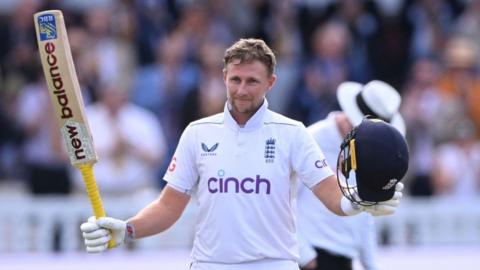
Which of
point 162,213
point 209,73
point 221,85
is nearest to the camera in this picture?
point 162,213

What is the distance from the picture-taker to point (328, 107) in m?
12.4

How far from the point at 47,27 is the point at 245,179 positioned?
1.23 meters

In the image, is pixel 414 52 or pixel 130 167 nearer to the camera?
pixel 130 167

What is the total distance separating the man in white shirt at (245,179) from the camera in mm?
6570

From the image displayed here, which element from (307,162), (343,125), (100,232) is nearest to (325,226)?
(343,125)

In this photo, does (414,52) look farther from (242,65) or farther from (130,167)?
(242,65)

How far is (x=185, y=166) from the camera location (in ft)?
22.1

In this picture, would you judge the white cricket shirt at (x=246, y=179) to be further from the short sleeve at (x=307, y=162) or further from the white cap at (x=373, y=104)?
the white cap at (x=373, y=104)

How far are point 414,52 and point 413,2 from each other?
1.97 ft

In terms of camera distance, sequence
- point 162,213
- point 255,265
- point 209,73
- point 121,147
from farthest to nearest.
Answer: point 209,73
point 121,147
point 162,213
point 255,265

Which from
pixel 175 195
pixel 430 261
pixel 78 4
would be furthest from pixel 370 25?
pixel 175 195

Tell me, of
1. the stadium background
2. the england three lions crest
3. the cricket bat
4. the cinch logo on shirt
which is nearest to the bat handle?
the cricket bat

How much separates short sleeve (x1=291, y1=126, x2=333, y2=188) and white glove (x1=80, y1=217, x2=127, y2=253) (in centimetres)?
92

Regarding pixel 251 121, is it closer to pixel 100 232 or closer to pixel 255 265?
pixel 255 265
